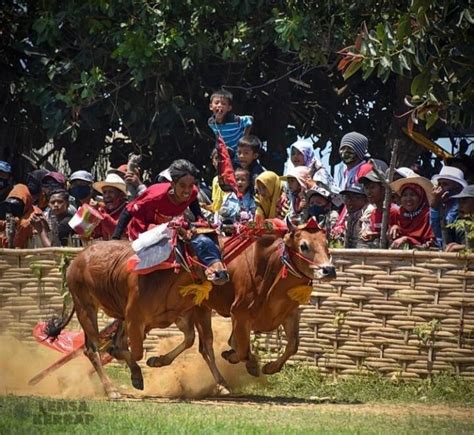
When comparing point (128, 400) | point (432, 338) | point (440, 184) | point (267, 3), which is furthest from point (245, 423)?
point (267, 3)

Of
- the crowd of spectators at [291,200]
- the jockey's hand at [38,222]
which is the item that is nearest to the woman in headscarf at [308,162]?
the crowd of spectators at [291,200]

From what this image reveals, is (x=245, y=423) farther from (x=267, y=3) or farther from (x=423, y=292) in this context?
(x=267, y=3)

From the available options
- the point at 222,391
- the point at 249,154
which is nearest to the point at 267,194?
the point at 249,154

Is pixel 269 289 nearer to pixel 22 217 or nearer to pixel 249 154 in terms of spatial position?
pixel 249 154

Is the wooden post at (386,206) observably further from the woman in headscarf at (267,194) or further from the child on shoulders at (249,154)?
the child on shoulders at (249,154)

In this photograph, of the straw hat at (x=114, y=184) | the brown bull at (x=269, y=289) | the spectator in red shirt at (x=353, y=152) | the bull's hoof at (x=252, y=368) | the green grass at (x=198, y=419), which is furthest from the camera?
the straw hat at (x=114, y=184)

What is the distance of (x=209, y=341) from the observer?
14281 mm

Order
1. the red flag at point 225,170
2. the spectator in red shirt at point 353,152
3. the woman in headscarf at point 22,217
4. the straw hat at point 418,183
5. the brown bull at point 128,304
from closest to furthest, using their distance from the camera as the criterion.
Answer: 1. the brown bull at point 128,304
2. the straw hat at point 418,183
3. the spectator in red shirt at point 353,152
4. the red flag at point 225,170
5. the woman in headscarf at point 22,217

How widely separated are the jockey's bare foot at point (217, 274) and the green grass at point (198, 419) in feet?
3.90

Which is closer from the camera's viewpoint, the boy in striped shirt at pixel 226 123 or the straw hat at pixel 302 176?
the straw hat at pixel 302 176

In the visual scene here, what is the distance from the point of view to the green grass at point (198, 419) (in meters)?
10.4

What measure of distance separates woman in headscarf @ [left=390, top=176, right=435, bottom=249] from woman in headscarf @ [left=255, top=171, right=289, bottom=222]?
4.03 ft

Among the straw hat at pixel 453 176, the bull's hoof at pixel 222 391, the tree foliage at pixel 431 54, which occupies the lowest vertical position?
the bull's hoof at pixel 222 391

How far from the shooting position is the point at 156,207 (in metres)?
14.2
